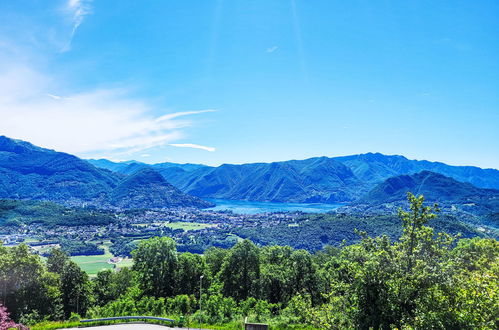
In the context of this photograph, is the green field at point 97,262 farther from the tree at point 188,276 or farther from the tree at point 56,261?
the tree at point 188,276

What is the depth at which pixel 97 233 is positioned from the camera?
193125 mm

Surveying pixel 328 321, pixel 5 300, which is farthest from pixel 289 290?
pixel 5 300

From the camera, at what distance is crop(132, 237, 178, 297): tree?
101 ft

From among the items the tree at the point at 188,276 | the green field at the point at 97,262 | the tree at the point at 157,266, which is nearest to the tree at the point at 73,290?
the tree at the point at 157,266

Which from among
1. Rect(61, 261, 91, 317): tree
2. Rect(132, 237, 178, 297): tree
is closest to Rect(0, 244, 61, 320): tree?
Rect(61, 261, 91, 317): tree

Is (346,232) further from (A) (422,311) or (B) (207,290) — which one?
(A) (422,311)

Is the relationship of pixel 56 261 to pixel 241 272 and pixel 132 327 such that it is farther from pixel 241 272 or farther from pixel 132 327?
pixel 132 327

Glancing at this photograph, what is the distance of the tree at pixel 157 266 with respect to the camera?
30922 millimetres

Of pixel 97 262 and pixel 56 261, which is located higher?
pixel 56 261

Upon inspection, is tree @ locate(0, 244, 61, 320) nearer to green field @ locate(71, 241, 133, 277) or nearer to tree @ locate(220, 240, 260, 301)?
tree @ locate(220, 240, 260, 301)

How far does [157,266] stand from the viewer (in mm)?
31344

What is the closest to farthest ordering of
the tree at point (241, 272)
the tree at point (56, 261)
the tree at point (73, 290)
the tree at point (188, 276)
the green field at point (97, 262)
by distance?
1. the tree at point (188, 276)
2. the tree at point (73, 290)
3. the tree at point (241, 272)
4. the tree at point (56, 261)
5. the green field at point (97, 262)

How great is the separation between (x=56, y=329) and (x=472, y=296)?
22.7 metres

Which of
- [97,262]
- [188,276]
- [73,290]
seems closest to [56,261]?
[73,290]
